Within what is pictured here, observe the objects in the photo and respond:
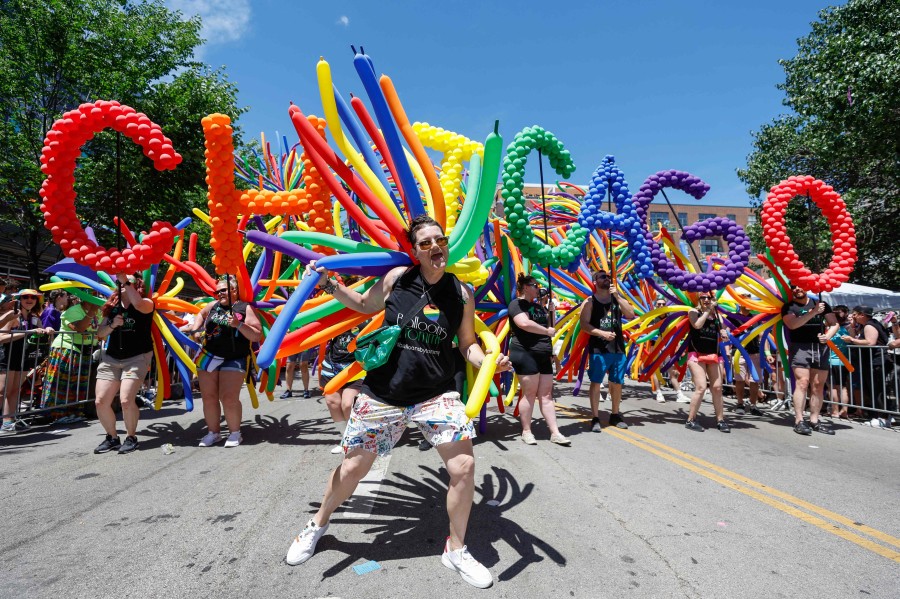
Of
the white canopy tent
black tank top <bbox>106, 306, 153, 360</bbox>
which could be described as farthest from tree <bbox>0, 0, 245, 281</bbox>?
the white canopy tent

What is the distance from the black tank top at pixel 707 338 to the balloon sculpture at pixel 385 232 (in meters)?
0.58

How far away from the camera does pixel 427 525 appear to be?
2.76m

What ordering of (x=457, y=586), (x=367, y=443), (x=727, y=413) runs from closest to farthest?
(x=457, y=586), (x=367, y=443), (x=727, y=413)

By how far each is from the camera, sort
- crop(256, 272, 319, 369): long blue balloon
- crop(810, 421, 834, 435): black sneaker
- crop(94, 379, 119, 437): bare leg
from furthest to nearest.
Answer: crop(810, 421, 834, 435): black sneaker → crop(94, 379, 119, 437): bare leg → crop(256, 272, 319, 369): long blue balloon

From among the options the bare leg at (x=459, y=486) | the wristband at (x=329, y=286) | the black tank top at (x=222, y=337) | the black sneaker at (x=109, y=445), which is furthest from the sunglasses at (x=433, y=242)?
the black sneaker at (x=109, y=445)

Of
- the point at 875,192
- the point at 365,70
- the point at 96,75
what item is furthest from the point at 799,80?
the point at 96,75

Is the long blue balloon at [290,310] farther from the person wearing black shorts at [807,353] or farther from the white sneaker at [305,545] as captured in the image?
the person wearing black shorts at [807,353]

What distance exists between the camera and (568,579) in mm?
2154

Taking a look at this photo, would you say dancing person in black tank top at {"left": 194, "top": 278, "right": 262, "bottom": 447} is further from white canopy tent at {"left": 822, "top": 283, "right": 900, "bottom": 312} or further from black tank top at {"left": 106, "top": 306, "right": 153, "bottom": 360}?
white canopy tent at {"left": 822, "top": 283, "right": 900, "bottom": 312}

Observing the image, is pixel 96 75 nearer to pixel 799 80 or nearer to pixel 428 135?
pixel 428 135

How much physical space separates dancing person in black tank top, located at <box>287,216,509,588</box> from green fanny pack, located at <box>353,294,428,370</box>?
0.09 feet

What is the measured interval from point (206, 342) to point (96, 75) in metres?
10.6

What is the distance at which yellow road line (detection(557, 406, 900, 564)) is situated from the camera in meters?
2.62

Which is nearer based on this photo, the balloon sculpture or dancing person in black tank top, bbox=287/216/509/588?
dancing person in black tank top, bbox=287/216/509/588
